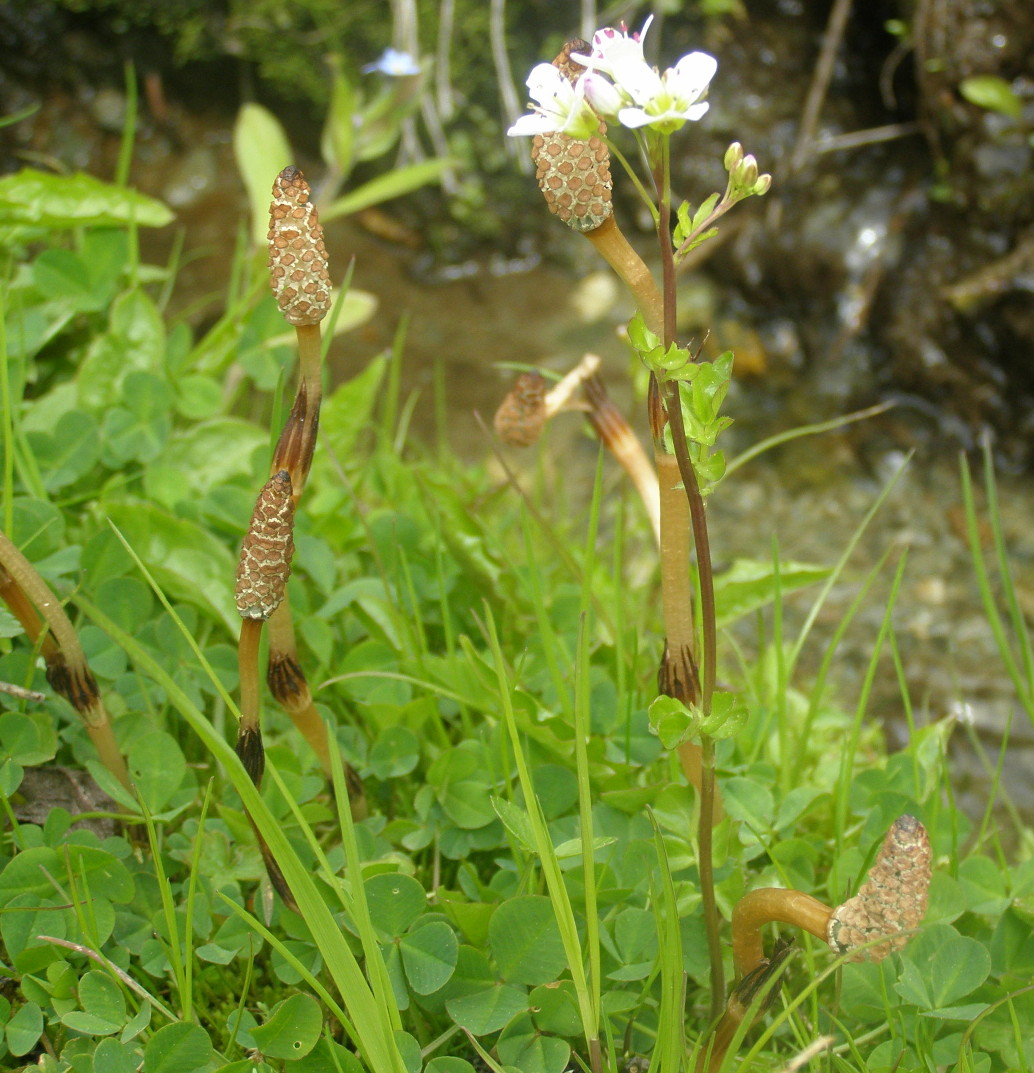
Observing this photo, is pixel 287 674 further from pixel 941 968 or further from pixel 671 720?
pixel 941 968

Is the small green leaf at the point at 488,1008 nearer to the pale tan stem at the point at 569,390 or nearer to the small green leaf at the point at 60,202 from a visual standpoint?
the pale tan stem at the point at 569,390

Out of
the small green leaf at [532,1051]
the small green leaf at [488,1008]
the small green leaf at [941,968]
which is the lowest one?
the small green leaf at [532,1051]

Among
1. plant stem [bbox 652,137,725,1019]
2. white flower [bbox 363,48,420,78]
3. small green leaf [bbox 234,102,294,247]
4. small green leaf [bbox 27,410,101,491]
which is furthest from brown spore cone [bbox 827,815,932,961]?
white flower [bbox 363,48,420,78]

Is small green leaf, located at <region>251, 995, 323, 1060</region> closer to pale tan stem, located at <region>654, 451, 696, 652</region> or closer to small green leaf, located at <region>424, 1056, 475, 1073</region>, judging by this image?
small green leaf, located at <region>424, 1056, 475, 1073</region>

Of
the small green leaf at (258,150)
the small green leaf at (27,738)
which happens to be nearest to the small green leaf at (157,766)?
the small green leaf at (27,738)

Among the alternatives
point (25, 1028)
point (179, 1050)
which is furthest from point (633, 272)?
point (25, 1028)

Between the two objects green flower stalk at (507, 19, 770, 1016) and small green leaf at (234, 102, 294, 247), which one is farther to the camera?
small green leaf at (234, 102, 294, 247)
